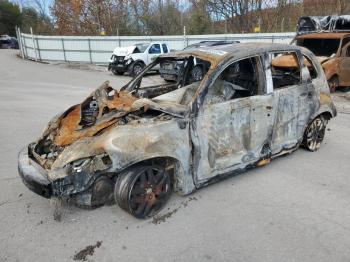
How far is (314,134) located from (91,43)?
19866mm

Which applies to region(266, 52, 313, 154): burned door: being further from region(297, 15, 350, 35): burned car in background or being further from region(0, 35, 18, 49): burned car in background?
region(0, 35, 18, 49): burned car in background

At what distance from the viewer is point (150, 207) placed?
3.87 m

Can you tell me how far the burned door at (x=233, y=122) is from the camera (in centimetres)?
405

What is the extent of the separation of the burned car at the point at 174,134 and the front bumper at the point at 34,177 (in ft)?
0.03

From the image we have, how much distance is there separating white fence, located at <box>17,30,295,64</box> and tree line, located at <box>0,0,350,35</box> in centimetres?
257

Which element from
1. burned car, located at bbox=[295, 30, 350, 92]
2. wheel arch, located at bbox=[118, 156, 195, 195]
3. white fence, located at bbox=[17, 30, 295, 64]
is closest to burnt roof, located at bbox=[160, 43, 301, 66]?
wheel arch, located at bbox=[118, 156, 195, 195]

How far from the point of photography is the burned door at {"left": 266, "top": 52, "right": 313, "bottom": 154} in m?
4.82

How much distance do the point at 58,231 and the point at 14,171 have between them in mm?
1889

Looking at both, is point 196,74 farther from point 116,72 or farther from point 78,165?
point 116,72

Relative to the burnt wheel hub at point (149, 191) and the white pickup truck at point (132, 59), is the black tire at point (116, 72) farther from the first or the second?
the burnt wheel hub at point (149, 191)

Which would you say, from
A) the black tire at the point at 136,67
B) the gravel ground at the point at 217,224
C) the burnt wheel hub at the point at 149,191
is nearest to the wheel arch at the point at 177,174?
the burnt wheel hub at the point at 149,191

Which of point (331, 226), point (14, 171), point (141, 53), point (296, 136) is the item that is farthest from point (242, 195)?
point (141, 53)

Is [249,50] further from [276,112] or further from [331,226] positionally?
[331,226]

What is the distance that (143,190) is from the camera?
3.77 m
